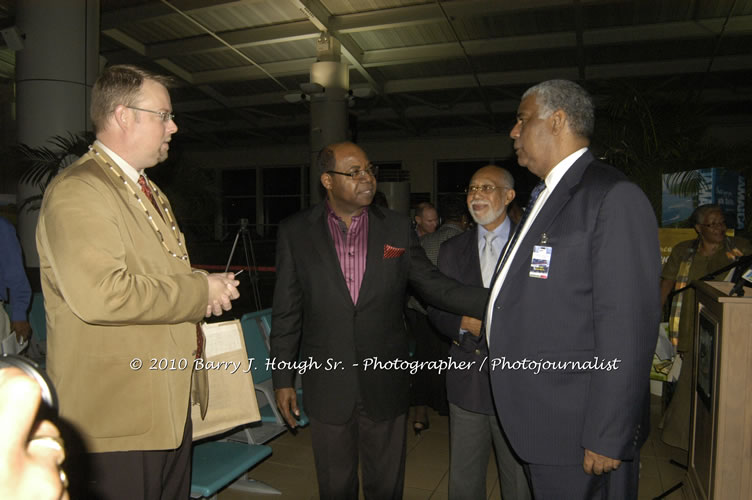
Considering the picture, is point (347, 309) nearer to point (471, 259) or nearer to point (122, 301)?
point (471, 259)

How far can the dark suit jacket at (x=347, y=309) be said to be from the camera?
7.65 feet

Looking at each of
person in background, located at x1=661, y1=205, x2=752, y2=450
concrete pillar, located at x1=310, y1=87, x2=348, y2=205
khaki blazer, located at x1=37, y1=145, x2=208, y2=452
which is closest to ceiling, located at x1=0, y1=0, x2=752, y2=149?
concrete pillar, located at x1=310, y1=87, x2=348, y2=205

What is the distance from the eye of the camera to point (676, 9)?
927 centimetres

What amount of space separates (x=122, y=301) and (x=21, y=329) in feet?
9.96

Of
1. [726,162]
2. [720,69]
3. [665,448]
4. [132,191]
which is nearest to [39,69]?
[132,191]

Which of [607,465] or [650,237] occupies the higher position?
[650,237]

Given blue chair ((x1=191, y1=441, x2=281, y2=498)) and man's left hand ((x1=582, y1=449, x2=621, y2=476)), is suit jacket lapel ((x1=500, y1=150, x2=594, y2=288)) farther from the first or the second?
blue chair ((x1=191, y1=441, x2=281, y2=498))

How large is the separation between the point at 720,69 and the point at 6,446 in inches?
567

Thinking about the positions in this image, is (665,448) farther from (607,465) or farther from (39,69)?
(39,69)

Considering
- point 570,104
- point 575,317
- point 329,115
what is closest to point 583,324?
point 575,317

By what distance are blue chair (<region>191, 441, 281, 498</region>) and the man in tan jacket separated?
2.43 ft

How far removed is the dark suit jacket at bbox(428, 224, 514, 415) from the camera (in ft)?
8.40

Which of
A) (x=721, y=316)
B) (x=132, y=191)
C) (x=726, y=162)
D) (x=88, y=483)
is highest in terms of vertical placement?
(x=726, y=162)

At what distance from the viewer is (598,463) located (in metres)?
1.60
